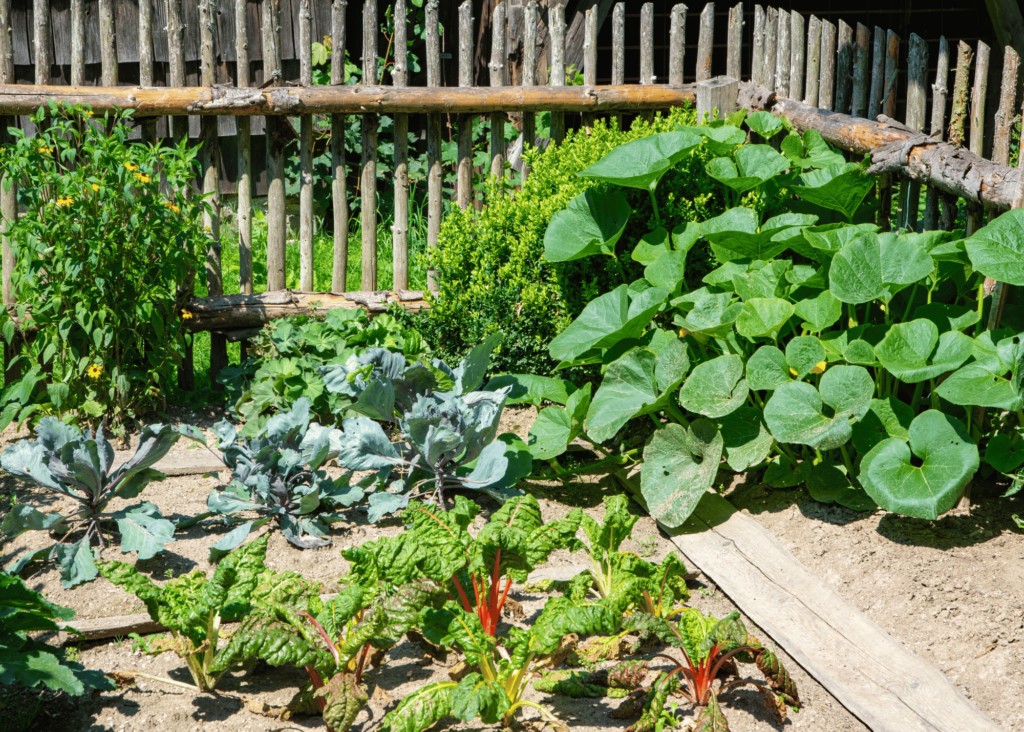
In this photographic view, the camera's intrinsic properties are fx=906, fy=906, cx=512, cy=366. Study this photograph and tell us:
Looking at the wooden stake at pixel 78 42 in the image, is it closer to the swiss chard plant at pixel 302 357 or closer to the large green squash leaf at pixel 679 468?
the swiss chard plant at pixel 302 357

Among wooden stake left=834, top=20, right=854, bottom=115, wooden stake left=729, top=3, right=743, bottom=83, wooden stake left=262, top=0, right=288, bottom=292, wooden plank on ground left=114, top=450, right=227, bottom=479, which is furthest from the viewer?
wooden stake left=729, top=3, right=743, bottom=83

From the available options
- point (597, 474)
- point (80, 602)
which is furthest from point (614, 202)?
point (80, 602)

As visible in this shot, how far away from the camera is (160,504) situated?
129 inches

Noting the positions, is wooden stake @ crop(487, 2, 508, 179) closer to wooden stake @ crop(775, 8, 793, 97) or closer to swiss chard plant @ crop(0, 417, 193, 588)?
wooden stake @ crop(775, 8, 793, 97)

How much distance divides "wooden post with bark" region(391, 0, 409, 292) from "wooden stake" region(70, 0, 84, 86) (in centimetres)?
118

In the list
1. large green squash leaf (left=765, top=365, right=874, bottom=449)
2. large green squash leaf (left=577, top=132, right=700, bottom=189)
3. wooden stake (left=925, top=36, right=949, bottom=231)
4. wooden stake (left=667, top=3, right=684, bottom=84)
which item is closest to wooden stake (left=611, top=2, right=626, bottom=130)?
wooden stake (left=667, top=3, right=684, bottom=84)

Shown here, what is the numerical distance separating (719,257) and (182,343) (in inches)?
93.5

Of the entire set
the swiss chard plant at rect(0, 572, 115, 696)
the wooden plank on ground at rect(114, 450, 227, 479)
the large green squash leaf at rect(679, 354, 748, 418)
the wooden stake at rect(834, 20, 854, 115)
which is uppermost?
the wooden stake at rect(834, 20, 854, 115)

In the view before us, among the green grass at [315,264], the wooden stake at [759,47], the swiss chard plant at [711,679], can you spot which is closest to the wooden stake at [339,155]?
the green grass at [315,264]

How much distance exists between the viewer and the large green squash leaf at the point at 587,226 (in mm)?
3631

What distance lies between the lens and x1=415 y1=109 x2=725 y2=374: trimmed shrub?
12.8 feet

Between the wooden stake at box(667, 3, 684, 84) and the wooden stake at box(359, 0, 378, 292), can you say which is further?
the wooden stake at box(667, 3, 684, 84)

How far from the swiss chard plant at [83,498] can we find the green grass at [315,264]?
1.49 meters

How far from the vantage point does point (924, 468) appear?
105 inches
